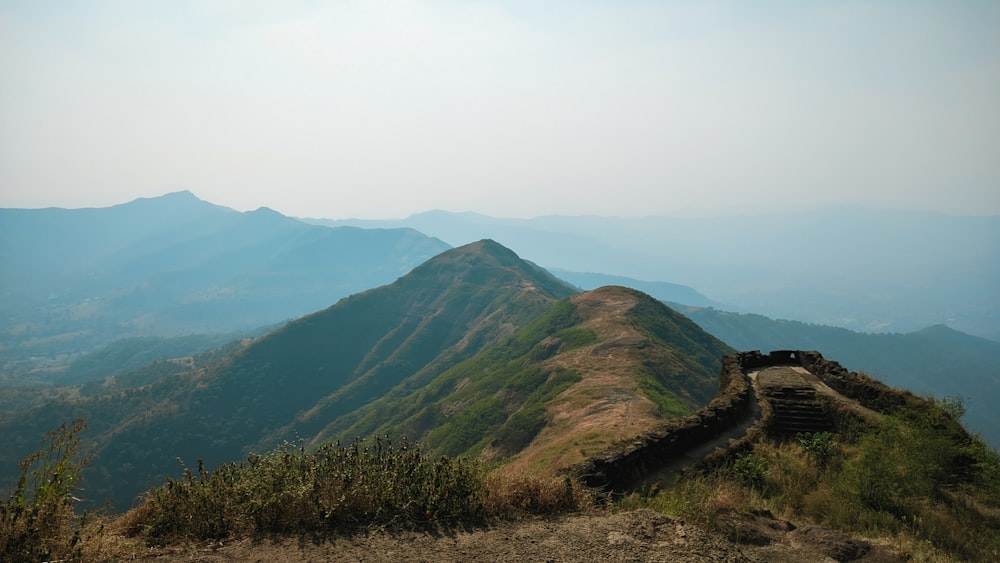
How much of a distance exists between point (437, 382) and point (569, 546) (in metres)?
97.4

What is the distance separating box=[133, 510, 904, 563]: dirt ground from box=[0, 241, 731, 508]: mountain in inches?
734

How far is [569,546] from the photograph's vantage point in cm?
618

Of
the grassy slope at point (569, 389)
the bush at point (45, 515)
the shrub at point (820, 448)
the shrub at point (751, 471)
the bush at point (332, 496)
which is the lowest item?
the grassy slope at point (569, 389)

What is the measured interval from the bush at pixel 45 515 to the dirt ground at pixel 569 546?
0.84 metres

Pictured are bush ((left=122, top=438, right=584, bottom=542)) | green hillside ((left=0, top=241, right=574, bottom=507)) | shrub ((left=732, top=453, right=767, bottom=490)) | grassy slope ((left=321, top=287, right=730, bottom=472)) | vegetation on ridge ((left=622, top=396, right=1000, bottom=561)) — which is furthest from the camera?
green hillside ((left=0, top=241, right=574, bottom=507))

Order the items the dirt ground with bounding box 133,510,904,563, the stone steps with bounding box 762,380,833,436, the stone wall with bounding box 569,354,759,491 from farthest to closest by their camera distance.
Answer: the stone steps with bounding box 762,380,833,436 → the stone wall with bounding box 569,354,759,491 → the dirt ground with bounding box 133,510,904,563

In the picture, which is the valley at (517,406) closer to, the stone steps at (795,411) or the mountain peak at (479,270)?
the stone steps at (795,411)

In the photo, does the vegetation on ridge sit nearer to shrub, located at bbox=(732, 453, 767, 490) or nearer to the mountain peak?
shrub, located at bbox=(732, 453, 767, 490)

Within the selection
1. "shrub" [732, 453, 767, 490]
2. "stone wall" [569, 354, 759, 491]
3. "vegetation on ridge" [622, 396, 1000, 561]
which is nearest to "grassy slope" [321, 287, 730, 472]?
"stone wall" [569, 354, 759, 491]

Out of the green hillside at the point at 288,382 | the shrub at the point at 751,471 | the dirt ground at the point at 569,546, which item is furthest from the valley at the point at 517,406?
the green hillside at the point at 288,382

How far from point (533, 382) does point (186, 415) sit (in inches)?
4187

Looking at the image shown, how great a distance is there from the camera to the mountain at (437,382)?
46844 mm

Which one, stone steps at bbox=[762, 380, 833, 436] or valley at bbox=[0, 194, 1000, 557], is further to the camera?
stone steps at bbox=[762, 380, 833, 436]

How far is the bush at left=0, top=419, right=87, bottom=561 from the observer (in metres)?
4.89
